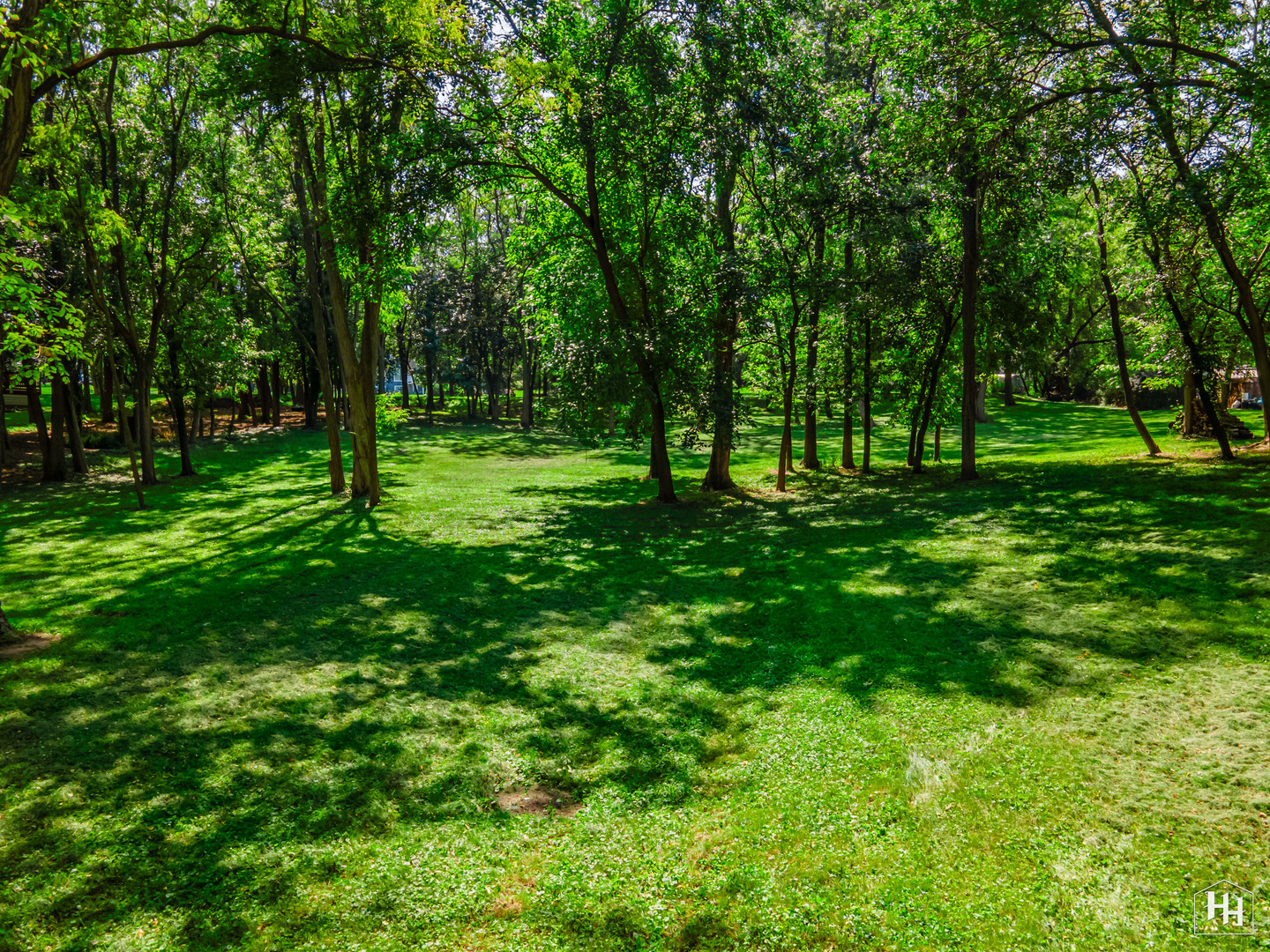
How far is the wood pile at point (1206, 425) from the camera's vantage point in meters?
21.5

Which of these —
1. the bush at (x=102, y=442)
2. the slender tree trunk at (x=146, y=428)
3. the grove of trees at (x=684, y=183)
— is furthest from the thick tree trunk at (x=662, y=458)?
the bush at (x=102, y=442)

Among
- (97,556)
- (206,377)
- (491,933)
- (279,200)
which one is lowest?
(491,933)

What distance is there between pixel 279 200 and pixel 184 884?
3818 cm

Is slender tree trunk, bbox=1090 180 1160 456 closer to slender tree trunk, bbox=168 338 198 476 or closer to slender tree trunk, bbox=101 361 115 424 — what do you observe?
slender tree trunk, bbox=168 338 198 476

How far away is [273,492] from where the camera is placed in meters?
21.7

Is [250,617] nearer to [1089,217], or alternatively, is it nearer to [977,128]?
[977,128]

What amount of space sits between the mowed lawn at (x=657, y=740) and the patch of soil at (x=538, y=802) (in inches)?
3.6

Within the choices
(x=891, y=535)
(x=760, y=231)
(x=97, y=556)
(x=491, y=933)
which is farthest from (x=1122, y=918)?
(x=760, y=231)

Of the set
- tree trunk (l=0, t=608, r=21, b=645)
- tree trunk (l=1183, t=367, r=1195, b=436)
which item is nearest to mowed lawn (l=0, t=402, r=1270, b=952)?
tree trunk (l=0, t=608, r=21, b=645)

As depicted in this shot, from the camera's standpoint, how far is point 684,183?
56.5ft

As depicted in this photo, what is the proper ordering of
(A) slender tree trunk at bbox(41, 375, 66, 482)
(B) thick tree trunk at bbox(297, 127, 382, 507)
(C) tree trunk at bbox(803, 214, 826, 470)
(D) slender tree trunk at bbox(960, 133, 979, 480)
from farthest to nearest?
(A) slender tree trunk at bbox(41, 375, 66, 482) → (C) tree trunk at bbox(803, 214, 826, 470) → (B) thick tree trunk at bbox(297, 127, 382, 507) → (D) slender tree trunk at bbox(960, 133, 979, 480)

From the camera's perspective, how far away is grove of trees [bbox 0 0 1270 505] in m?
11.3

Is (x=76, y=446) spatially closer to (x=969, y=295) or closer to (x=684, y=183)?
(x=684, y=183)

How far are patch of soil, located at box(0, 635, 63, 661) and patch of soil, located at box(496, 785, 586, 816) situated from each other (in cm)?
609
